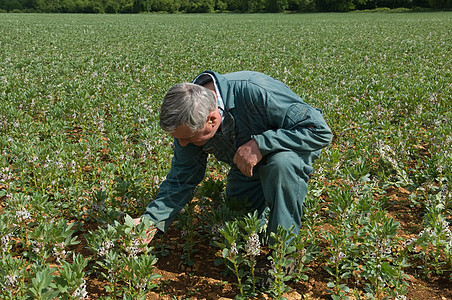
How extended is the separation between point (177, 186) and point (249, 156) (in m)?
0.73

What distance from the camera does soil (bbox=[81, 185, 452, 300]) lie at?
10.1 ft

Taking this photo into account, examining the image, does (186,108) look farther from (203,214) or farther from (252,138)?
(203,214)

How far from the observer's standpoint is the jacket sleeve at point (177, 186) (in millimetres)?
3205

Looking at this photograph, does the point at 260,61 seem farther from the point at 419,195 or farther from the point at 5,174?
the point at 5,174

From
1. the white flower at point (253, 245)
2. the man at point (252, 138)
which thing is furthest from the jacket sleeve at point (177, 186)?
the white flower at point (253, 245)

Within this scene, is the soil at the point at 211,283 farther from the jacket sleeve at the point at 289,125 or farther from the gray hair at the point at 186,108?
the gray hair at the point at 186,108

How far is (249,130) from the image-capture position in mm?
3232

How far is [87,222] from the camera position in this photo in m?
4.15

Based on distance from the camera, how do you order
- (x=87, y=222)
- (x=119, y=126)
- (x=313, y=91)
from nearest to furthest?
1. (x=87, y=222)
2. (x=119, y=126)
3. (x=313, y=91)

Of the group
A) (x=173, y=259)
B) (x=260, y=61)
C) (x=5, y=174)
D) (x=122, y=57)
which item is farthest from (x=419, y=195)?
(x=122, y=57)

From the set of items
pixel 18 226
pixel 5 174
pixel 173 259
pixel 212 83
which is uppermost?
pixel 212 83

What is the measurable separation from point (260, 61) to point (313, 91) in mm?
5657

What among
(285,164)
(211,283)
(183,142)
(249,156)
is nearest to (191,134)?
(183,142)

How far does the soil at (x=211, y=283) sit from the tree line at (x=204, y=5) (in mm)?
72451
